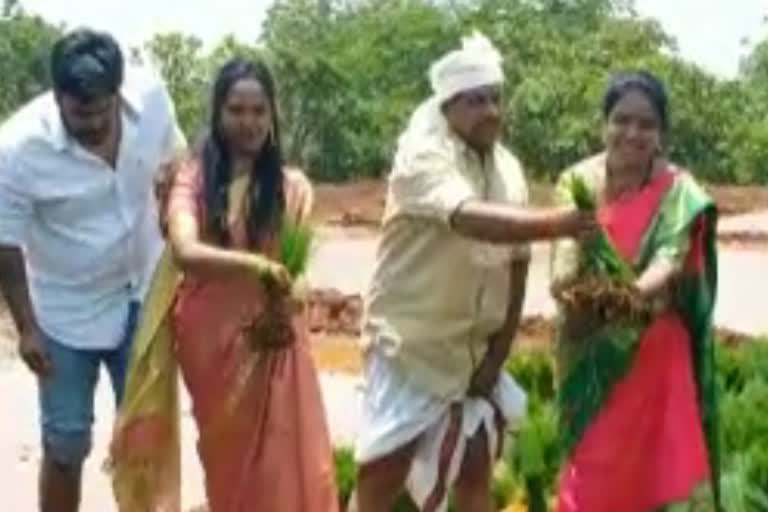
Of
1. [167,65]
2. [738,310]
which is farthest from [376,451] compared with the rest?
[167,65]

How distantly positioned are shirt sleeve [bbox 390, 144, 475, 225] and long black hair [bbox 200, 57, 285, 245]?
0.35 m

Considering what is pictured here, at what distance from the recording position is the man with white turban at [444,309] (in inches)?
243

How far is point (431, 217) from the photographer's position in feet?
20.1

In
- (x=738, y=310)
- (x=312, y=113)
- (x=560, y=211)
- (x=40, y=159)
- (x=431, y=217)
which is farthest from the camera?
(x=312, y=113)

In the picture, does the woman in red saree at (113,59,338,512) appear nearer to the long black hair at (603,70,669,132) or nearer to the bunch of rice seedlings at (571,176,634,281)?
the bunch of rice seedlings at (571,176,634,281)

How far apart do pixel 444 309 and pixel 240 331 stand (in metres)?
0.60

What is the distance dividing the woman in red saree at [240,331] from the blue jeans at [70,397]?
0.40 metres

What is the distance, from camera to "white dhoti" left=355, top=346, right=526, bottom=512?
639 centimetres

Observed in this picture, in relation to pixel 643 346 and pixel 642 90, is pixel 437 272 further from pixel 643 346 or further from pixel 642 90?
pixel 642 90

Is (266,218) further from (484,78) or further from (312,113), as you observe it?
(312,113)

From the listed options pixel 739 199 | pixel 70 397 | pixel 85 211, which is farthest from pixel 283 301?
pixel 739 199

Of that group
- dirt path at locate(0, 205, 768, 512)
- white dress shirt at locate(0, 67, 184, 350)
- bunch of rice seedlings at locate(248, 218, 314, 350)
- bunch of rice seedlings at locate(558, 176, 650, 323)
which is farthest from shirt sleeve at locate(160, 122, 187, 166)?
bunch of rice seedlings at locate(558, 176, 650, 323)

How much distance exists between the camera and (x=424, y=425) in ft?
20.9

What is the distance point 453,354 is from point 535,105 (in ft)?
64.7
